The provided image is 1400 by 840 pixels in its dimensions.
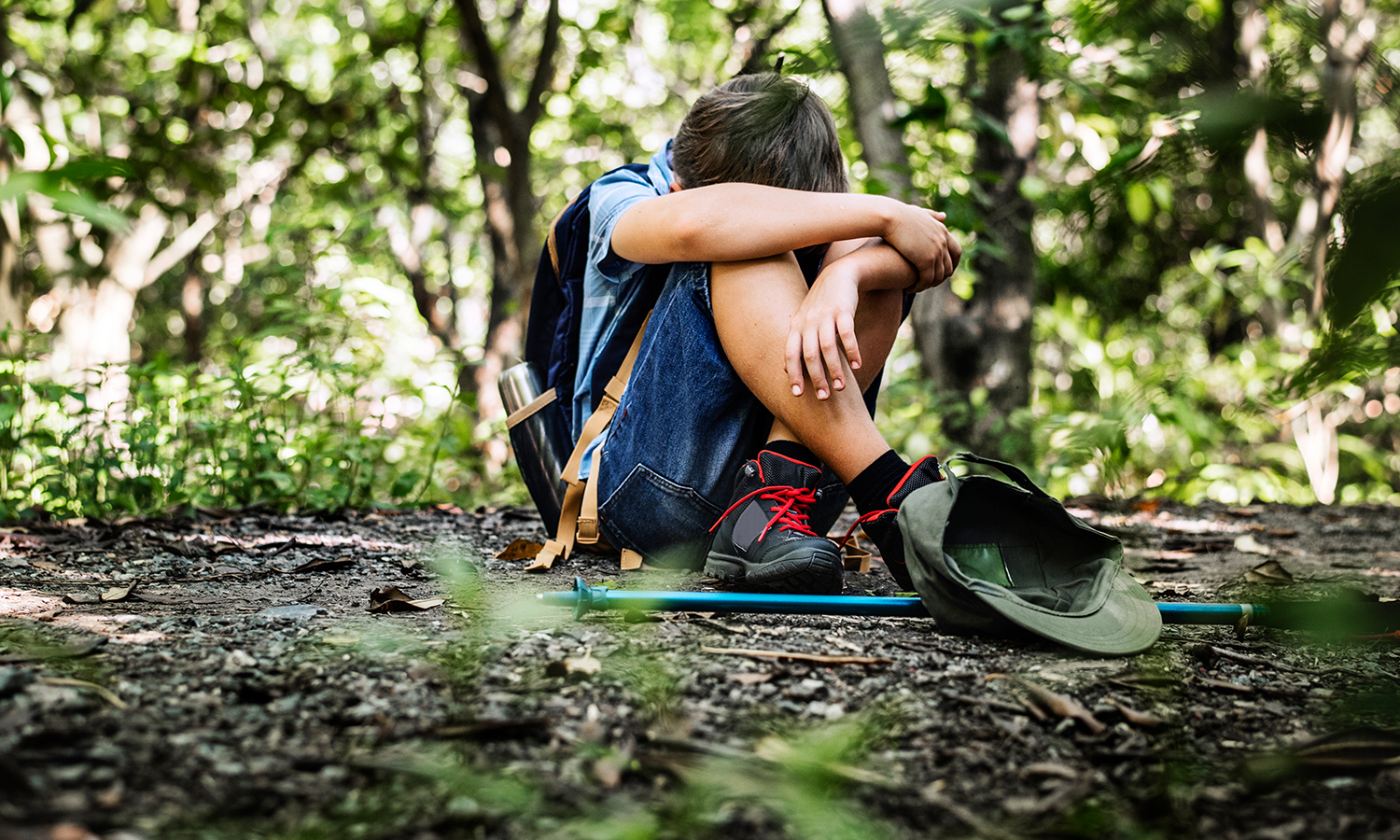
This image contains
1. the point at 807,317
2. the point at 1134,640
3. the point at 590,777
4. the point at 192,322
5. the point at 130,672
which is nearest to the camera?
the point at 590,777

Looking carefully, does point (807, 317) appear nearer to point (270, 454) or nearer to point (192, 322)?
point (270, 454)

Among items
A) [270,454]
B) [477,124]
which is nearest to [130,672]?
[270,454]

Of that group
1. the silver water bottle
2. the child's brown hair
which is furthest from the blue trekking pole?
the child's brown hair

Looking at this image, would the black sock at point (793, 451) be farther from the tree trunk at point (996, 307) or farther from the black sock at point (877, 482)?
the tree trunk at point (996, 307)

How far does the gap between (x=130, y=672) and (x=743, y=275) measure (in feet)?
3.64

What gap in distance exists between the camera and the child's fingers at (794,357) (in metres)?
1.58

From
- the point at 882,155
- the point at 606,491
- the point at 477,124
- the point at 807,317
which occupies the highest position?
the point at 477,124

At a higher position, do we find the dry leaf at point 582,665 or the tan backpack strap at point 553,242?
the tan backpack strap at point 553,242

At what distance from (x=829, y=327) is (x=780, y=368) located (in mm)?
136

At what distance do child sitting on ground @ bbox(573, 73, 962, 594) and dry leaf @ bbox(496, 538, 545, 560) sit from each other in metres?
0.32

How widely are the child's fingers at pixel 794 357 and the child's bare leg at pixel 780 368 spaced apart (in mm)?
34

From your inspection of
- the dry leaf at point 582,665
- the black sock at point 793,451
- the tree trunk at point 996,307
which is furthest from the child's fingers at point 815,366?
the tree trunk at point 996,307

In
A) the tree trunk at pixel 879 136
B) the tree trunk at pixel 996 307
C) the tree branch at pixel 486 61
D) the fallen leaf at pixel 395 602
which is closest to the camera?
the fallen leaf at pixel 395 602

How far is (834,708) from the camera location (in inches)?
42.2
